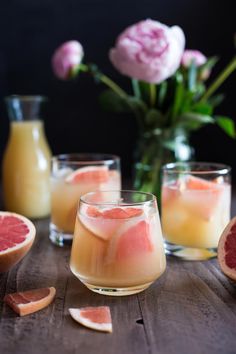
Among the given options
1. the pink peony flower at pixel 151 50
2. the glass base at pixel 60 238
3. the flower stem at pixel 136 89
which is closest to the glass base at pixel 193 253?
the glass base at pixel 60 238

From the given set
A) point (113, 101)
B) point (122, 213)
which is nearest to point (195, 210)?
point (122, 213)

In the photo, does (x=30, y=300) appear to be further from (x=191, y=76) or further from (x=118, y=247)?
(x=191, y=76)

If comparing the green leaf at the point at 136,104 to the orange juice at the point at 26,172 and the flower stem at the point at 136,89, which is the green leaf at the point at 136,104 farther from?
the orange juice at the point at 26,172

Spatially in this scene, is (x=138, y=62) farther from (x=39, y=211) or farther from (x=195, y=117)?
(x=39, y=211)

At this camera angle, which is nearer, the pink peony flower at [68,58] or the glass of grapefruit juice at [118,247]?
the glass of grapefruit juice at [118,247]

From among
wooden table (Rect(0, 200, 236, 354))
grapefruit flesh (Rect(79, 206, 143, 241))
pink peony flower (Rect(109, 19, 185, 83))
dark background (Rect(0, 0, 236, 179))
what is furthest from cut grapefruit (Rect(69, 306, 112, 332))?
dark background (Rect(0, 0, 236, 179))
